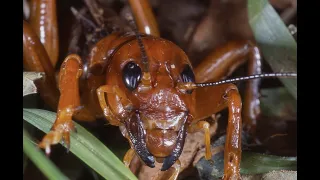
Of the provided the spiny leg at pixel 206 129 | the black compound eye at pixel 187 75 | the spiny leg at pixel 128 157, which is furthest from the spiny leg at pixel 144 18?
the spiny leg at pixel 128 157

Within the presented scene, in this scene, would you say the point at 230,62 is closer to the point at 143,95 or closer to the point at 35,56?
the point at 143,95

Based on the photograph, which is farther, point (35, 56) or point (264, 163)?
point (35, 56)

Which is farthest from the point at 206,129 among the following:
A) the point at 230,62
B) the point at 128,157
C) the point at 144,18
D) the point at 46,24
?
the point at 46,24

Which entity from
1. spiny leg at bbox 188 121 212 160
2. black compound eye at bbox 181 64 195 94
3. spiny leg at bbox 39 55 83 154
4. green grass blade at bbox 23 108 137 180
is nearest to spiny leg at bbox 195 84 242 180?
spiny leg at bbox 188 121 212 160

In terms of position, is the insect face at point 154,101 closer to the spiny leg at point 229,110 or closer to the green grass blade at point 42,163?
the spiny leg at point 229,110

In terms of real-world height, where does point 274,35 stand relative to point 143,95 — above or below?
below

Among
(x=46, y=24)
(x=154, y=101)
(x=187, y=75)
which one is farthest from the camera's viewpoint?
(x=46, y=24)
